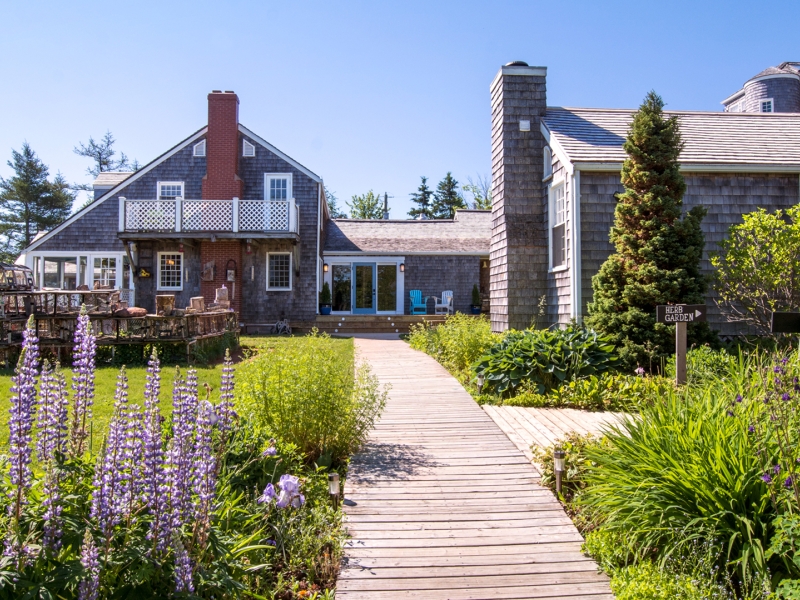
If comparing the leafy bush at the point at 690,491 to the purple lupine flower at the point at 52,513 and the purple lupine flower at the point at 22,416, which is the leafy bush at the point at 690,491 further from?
the purple lupine flower at the point at 22,416

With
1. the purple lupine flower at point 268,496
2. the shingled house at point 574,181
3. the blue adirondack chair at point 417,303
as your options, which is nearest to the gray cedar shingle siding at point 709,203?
the shingled house at point 574,181

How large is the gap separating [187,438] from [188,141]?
60.6ft

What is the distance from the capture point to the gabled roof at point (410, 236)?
826 inches

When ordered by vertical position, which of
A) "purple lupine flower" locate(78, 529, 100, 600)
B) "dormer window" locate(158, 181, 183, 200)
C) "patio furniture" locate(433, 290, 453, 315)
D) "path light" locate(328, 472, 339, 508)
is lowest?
"path light" locate(328, 472, 339, 508)

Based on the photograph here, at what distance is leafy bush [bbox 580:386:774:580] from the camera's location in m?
2.94

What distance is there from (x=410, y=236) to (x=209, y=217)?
25.6ft

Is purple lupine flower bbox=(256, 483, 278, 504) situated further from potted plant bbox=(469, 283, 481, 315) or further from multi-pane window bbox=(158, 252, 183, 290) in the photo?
potted plant bbox=(469, 283, 481, 315)

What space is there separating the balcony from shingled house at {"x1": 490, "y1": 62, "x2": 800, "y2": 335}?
308 inches

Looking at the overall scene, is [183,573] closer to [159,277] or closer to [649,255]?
[649,255]

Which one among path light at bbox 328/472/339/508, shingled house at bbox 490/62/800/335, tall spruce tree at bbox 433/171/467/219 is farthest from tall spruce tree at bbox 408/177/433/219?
path light at bbox 328/472/339/508

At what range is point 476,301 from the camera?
21.1 m

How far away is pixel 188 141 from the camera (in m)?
18.7

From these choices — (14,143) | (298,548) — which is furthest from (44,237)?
(14,143)

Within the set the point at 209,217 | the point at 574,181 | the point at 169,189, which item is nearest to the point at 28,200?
the point at 169,189
